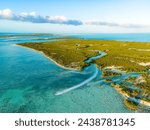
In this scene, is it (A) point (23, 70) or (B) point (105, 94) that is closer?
(B) point (105, 94)

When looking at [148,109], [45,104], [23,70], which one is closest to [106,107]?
[148,109]

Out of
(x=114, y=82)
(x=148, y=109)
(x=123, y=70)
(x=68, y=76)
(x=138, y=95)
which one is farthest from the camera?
(x=123, y=70)

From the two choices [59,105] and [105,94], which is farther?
[105,94]

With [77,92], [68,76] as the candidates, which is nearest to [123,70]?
[68,76]

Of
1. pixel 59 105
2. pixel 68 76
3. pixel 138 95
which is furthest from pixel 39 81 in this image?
pixel 138 95

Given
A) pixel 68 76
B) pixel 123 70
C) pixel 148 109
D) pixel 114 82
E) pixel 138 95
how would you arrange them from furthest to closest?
1. pixel 123 70
2. pixel 68 76
3. pixel 114 82
4. pixel 138 95
5. pixel 148 109

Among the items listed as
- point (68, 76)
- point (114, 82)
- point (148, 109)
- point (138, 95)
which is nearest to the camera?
point (148, 109)

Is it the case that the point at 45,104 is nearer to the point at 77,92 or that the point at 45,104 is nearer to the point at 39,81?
the point at 77,92

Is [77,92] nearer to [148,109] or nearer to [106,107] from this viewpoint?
[106,107]

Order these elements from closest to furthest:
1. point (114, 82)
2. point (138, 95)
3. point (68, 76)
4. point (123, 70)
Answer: point (138, 95), point (114, 82), point (68, 76), point (123, 70)
